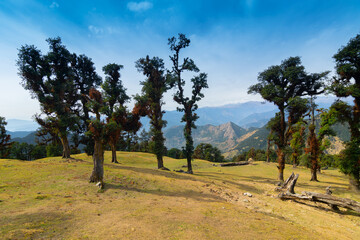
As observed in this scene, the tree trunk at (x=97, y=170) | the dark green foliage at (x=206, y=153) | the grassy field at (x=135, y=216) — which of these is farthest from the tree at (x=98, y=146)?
the dark green foliage at (x=206, y=153)

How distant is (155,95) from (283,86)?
17349 mm

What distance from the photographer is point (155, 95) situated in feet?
73.4

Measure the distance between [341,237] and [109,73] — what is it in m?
29.3

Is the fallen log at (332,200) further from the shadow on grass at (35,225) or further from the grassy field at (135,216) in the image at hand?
the shadow on grass at (35,225)

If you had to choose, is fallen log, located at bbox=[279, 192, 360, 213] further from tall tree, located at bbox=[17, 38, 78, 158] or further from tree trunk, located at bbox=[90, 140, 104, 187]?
tall tree, located at bbox=[17, 38, 78, 158]

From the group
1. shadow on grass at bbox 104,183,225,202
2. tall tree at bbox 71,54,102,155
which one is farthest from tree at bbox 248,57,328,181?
tall tree at bbox 71,54,102,155

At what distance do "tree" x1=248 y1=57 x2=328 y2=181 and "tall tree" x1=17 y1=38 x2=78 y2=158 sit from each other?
28.4 m

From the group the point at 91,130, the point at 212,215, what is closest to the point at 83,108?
the point at 91,130

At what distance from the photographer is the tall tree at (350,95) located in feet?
49.2

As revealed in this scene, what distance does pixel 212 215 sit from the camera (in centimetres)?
807

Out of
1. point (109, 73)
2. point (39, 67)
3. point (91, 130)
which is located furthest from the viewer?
point (109, 73)

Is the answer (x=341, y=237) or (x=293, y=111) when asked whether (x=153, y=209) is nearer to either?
(x=341, y=237)

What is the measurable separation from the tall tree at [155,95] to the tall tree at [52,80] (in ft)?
36.6

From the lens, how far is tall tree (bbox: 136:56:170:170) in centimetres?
2192
